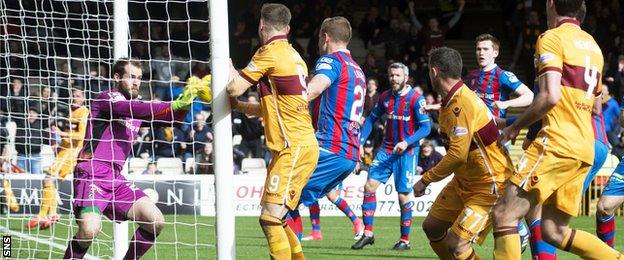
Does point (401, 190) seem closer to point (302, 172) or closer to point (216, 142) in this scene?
point (302, 172)

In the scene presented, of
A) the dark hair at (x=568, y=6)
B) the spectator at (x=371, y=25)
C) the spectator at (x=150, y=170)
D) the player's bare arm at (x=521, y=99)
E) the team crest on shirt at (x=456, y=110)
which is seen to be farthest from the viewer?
the spectator at (x=371, y=25)

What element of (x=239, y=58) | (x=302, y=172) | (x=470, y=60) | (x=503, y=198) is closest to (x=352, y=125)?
(x=302, y=172)

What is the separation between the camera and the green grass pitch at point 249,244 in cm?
1237

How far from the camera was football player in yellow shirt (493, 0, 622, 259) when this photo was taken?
7.95 metres

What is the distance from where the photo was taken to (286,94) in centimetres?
873

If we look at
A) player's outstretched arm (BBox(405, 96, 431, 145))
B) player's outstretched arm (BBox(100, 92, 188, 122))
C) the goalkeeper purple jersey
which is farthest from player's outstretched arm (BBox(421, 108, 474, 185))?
player's outstretched arm (BBox(405, 96, 431, 145))

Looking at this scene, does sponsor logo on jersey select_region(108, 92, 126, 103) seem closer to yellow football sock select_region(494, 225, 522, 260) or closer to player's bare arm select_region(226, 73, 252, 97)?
player's bare arm select_region(226, 73, 252, 97)

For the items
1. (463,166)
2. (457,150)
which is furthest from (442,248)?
(457,150)

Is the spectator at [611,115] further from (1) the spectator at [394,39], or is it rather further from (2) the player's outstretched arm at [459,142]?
(2) the player's outstretched arm at [459,142]

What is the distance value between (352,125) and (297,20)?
18712 mm

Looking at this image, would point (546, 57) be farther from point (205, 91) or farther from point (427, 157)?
point (427, 157)

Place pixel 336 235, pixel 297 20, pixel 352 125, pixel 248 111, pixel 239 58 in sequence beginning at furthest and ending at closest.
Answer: pixel 297 20
pixel 239 58
pixel 336 235
pixel 352 125
pixel 248 111

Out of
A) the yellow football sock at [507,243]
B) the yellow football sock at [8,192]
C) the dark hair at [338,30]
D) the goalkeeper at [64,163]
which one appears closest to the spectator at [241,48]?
the yellow football sock at [8,192]

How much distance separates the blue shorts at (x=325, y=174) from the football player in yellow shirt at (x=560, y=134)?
81.2 inches
